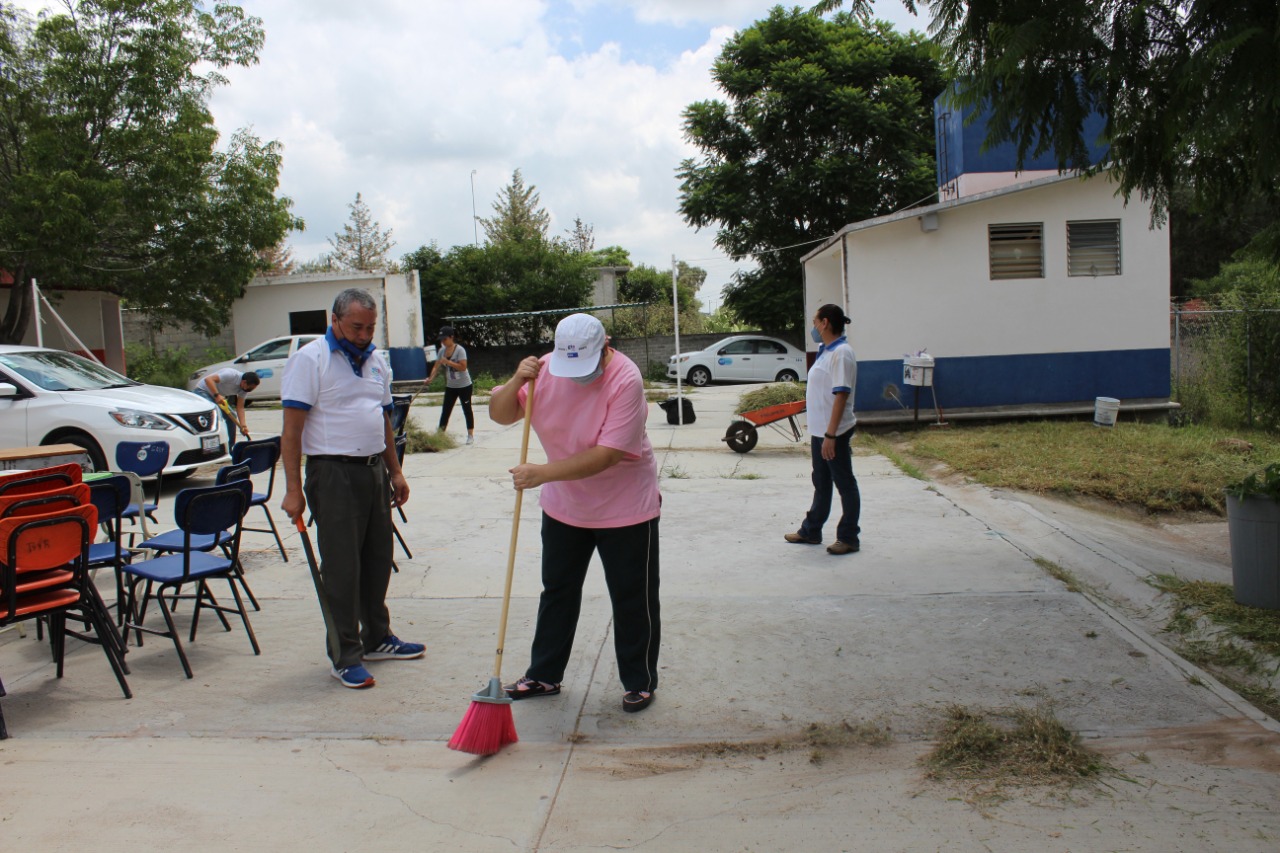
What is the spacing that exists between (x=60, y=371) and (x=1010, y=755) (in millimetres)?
9944

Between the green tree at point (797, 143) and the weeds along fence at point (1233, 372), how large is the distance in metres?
12.6

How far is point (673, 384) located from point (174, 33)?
13.4 meters

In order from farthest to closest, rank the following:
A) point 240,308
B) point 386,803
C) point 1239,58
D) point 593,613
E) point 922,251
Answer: point 240,308 → point 922,251 → point 593,613 → point 1239,58 → point 386,803

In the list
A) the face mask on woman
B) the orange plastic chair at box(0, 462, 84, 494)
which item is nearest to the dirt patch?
the face mask on woman

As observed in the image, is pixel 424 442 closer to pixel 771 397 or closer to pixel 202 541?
pixel 771 397

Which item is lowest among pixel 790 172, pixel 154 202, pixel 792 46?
pixel 154 202

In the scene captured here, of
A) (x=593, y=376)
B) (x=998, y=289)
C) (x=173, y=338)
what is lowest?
(x=593, y=376)

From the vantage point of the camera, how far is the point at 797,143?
2731 centimetres

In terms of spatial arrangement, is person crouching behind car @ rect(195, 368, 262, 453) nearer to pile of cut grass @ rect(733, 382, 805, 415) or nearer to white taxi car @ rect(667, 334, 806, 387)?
pile of cut grass @ rect(733, 382, 805, 415)

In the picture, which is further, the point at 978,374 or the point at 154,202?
A: the point at 154,202

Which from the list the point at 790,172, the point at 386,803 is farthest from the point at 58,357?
the point at 790,172

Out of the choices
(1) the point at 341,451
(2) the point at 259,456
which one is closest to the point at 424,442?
(2) the point at 259,456

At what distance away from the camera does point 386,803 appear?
3.51 m

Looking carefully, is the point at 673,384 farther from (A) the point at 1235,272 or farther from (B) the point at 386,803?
(B) the point at 386,803
